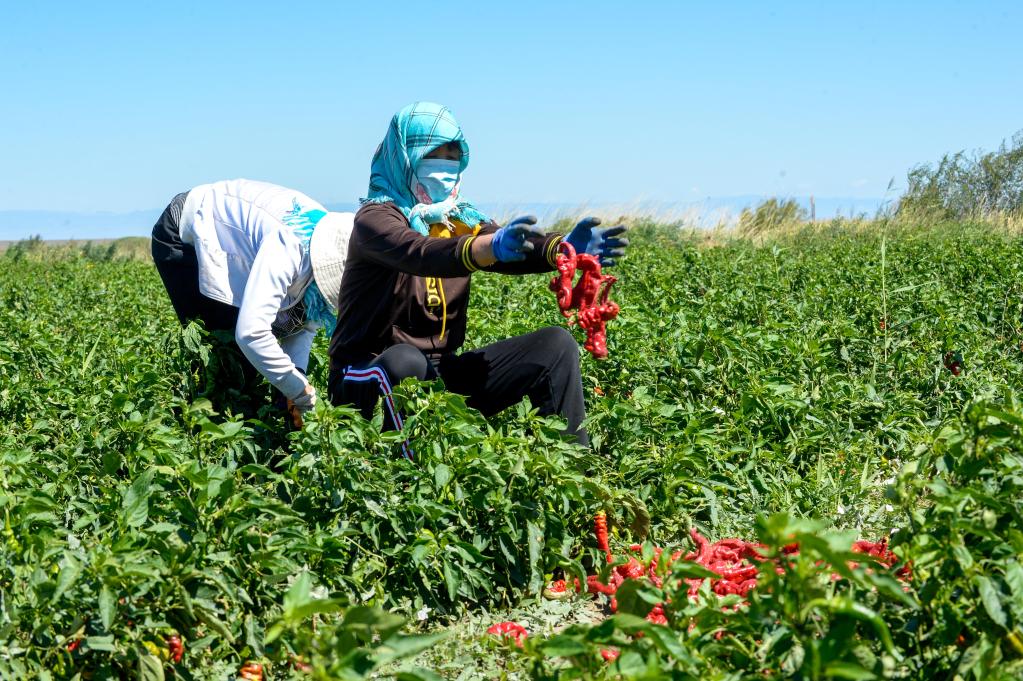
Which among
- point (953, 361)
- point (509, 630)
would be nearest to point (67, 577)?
point (509, 630)

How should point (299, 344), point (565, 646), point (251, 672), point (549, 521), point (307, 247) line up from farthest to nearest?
point (299, 344)
point (307, 247)
point (549, 521)
point (251, 672)
point (565, 646)

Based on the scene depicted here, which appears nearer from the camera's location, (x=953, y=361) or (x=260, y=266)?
(x=260, y=266)

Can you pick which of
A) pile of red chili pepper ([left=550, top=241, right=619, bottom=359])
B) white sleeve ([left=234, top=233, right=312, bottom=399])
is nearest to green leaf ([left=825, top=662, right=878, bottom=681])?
pile of red chili pepper ([left=550, top=241, right=619, bottom=359])

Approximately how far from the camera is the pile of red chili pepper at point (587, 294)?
3332 mm

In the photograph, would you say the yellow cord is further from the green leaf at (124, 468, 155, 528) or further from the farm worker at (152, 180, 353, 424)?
the green leaf at (124, 468, 155, 528)

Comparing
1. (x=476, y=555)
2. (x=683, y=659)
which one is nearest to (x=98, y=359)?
(x=476, y=555)

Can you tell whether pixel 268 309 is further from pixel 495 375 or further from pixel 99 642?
pixel 99 642

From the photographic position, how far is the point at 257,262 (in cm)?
384

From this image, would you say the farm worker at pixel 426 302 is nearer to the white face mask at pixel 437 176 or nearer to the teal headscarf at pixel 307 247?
the white face mask at pixel 437 176

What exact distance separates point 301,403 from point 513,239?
1234 millimetres

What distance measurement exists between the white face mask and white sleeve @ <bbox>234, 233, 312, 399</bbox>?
56cm

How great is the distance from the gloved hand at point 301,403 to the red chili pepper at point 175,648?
1.54m

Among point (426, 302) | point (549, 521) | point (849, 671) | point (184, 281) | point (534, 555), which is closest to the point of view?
point (849, 671)

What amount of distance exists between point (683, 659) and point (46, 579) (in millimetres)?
1286
